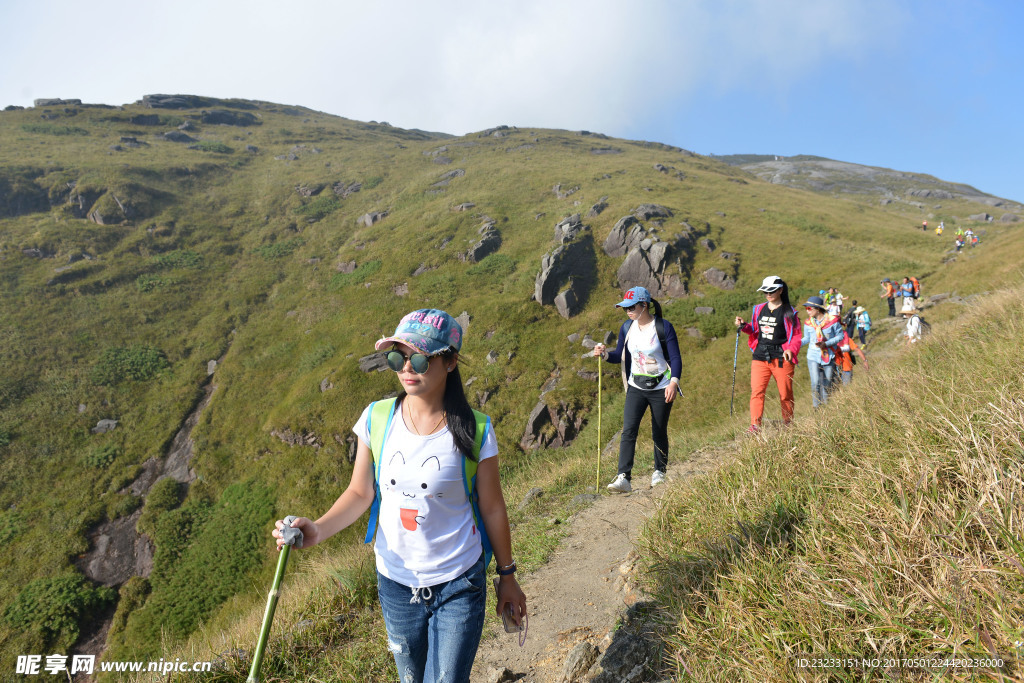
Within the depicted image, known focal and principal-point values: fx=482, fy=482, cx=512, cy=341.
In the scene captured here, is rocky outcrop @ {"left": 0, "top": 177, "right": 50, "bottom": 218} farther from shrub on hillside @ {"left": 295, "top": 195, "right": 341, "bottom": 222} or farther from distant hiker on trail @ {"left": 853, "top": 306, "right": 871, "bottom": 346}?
distant hiker on trail @ {"left": 853, "top": 306, "right": 871, "bottom": 346}

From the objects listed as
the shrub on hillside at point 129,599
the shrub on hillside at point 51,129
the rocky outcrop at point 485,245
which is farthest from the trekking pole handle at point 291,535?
the shrub on hillside at point 51,129

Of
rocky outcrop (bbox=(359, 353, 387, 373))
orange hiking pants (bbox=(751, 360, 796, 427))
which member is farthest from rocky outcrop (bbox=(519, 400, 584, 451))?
orange hiking pants (bbox=(751, 360, 796, 427))

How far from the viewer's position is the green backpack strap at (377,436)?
A: 2918 mm

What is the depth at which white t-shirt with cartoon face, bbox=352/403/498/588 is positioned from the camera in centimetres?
275

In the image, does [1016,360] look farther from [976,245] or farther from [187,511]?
[976,245]

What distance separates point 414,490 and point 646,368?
4.89 meters

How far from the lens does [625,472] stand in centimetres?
750

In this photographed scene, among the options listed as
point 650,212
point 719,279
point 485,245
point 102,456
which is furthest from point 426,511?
point 650,212

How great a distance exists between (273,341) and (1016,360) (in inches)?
1101

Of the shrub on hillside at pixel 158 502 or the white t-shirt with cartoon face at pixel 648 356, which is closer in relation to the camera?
the white t-shirt with cartoon face at pixel 648 356

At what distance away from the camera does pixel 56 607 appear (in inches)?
495

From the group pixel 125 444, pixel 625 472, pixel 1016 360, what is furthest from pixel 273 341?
pixel 1016 360

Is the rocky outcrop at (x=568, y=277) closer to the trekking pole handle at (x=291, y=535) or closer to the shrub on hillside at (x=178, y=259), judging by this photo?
the trekking pole handle at (x=291, y=535)

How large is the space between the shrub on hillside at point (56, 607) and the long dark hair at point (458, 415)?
51.0 ft
